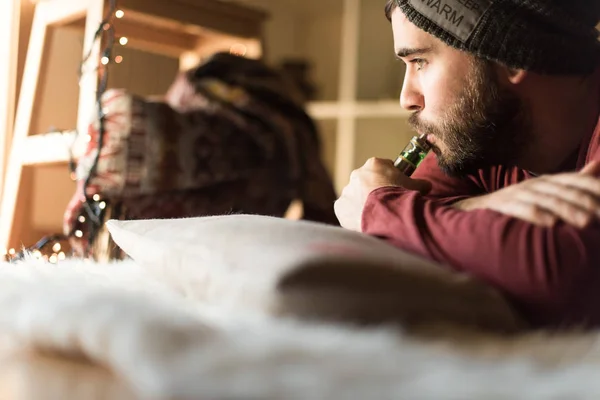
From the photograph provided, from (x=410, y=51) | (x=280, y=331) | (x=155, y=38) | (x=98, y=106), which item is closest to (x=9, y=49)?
(x=98, y=106)

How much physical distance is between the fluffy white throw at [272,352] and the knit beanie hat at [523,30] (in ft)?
1.27

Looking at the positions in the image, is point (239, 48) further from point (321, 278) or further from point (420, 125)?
point (321, 278)

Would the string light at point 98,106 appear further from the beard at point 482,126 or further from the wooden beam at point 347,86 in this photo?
the wooden beam at point 347,86

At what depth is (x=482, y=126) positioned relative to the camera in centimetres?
82

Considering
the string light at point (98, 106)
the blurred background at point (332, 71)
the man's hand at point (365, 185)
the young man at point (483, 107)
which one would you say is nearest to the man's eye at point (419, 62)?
the young man at point (483, 107)

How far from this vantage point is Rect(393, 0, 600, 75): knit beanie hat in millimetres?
777

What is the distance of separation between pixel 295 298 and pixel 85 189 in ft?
2.77

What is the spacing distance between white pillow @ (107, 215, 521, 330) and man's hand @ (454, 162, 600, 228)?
95 mm

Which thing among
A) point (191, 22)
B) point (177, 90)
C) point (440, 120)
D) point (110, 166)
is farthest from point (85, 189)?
point (440, 120)

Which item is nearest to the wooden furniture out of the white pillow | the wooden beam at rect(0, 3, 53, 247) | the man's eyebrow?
the wooden beam at rect(0, 3, 53, 247)

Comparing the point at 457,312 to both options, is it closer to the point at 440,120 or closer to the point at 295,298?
the point at 295,298

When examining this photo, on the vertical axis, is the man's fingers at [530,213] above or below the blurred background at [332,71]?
below

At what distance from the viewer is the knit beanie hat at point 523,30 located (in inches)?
30.6

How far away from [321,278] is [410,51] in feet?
1.49
